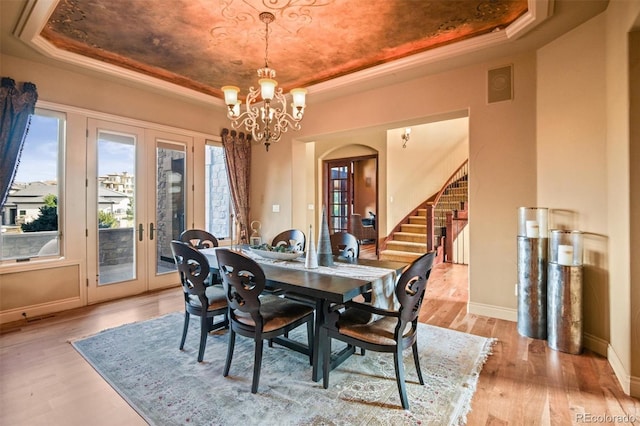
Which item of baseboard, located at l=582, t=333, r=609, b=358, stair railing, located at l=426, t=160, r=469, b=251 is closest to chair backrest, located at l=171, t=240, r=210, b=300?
baseboard, located at l=582, t=333, r=609, b=358

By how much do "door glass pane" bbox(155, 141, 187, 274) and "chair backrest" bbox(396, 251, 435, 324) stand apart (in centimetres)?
407

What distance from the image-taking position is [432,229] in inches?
261

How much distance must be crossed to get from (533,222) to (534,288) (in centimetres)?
64

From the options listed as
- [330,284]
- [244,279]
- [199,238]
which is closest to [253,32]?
[199,238]

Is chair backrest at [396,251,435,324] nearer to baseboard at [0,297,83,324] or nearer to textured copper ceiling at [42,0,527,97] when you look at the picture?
textured copper ceiling at [42,0,527,97]

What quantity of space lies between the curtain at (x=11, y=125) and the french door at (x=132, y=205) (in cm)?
65

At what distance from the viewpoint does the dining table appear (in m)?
2.03

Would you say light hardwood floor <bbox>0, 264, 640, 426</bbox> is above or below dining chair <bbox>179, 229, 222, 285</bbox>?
below

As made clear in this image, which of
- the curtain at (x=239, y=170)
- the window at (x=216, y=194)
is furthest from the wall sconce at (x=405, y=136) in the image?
the window at (x=216, y=194)

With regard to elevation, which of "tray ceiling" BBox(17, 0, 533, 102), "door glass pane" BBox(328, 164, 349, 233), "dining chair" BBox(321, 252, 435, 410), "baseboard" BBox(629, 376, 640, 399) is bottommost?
"baseboard" BBox(629, 376, 640, 399)

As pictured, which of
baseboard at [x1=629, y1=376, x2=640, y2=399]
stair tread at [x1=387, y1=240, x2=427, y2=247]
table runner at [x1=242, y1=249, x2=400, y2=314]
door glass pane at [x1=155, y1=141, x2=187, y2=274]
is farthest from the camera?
stair tread at [x1=387, y1=240, x2=427, y2=247]

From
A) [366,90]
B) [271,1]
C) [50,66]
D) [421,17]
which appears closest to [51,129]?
[50,66]

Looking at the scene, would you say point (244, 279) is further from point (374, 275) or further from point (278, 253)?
point (374, 275)

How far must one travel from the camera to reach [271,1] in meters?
2.73
